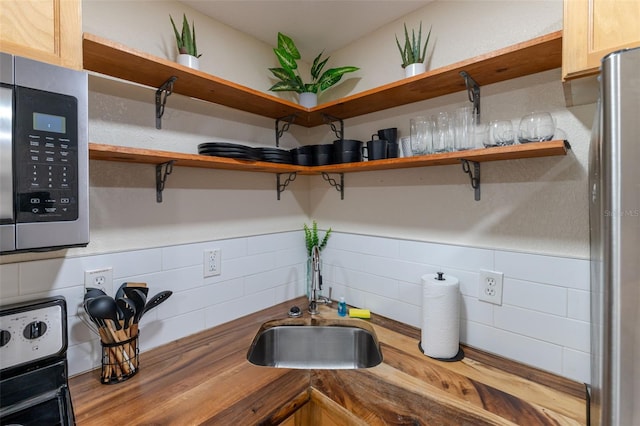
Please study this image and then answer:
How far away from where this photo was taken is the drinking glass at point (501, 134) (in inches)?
39.6

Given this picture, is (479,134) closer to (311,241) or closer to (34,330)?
(311,241)

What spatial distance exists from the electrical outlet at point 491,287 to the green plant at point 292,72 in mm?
1122

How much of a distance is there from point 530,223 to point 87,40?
1.55 metres

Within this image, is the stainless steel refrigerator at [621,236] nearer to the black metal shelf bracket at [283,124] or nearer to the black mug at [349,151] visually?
the black mug at [349,151]

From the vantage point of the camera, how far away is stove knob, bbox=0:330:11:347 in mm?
786

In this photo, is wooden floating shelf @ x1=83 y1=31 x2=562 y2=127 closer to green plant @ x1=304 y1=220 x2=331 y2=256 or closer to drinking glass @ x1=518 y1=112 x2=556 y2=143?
drinking glass @ x1=518 y1=112 x2=556 y2=143

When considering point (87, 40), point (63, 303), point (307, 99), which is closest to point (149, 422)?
point (63, 303)

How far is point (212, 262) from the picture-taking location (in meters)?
1.40

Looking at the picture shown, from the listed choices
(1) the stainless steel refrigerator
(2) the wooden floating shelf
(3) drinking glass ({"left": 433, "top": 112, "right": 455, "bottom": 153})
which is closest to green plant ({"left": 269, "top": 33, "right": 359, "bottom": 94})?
(2) the wooden floating shelf

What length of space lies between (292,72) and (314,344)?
1.36 meters

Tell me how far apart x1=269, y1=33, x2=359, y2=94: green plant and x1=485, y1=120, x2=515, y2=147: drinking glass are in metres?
0.75

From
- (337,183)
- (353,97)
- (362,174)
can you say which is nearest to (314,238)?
(337,183)

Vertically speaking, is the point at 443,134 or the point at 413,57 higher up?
the point at 413,57

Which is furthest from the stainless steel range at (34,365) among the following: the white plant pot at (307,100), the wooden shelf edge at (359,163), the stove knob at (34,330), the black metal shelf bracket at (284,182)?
the white plant pot at (307,100)
